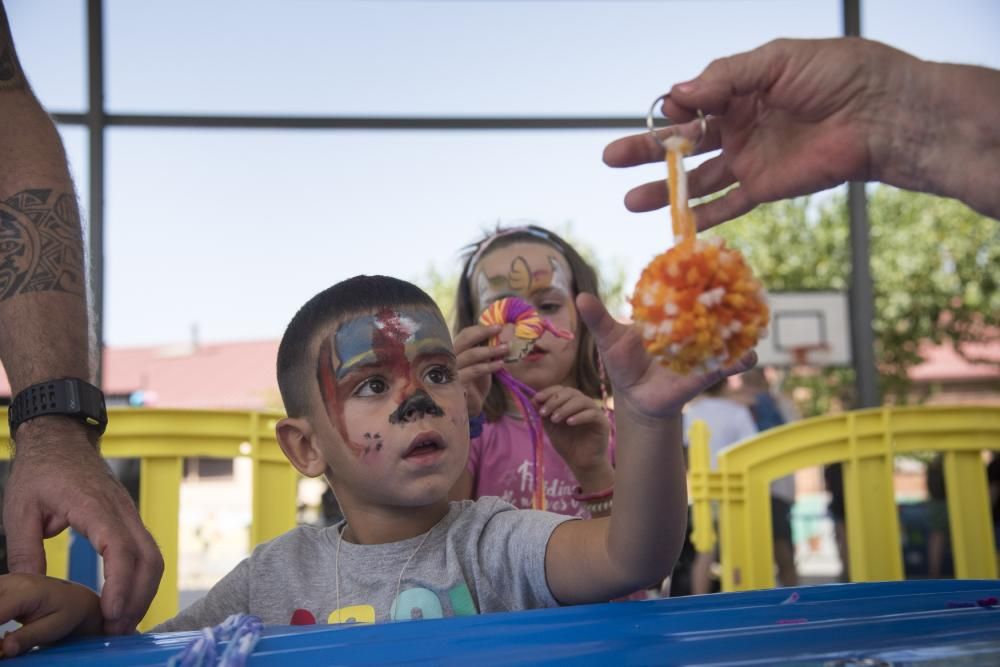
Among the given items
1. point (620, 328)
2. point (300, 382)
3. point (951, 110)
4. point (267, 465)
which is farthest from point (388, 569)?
point (267, 465)

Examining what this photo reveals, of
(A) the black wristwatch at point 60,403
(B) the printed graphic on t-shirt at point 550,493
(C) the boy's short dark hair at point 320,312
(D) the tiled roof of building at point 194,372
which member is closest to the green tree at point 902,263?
(D) the tiled roof of building at point 194,372

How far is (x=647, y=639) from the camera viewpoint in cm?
108

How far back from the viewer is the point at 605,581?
1.51 metres

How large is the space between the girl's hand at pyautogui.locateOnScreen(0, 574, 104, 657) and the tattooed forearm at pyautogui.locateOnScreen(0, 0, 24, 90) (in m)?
1.15

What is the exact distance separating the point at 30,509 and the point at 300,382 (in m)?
0.56

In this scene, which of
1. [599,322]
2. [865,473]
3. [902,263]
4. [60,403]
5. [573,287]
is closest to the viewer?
[599,322]

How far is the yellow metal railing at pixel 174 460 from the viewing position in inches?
116

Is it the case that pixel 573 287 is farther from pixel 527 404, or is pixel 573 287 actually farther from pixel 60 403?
pixel 60 403

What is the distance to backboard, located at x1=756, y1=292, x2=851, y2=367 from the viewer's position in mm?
8992

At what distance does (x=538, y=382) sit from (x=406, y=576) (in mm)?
989

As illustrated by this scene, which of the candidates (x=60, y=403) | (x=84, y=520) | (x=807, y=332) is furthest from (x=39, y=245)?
(x=807, y=332)

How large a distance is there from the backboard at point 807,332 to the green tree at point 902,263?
9850 millimetres

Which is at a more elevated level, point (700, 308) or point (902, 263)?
point (902, 263)

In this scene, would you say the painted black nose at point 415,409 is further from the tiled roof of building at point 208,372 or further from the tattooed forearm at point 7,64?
the tiled roof of building at point 208,372
